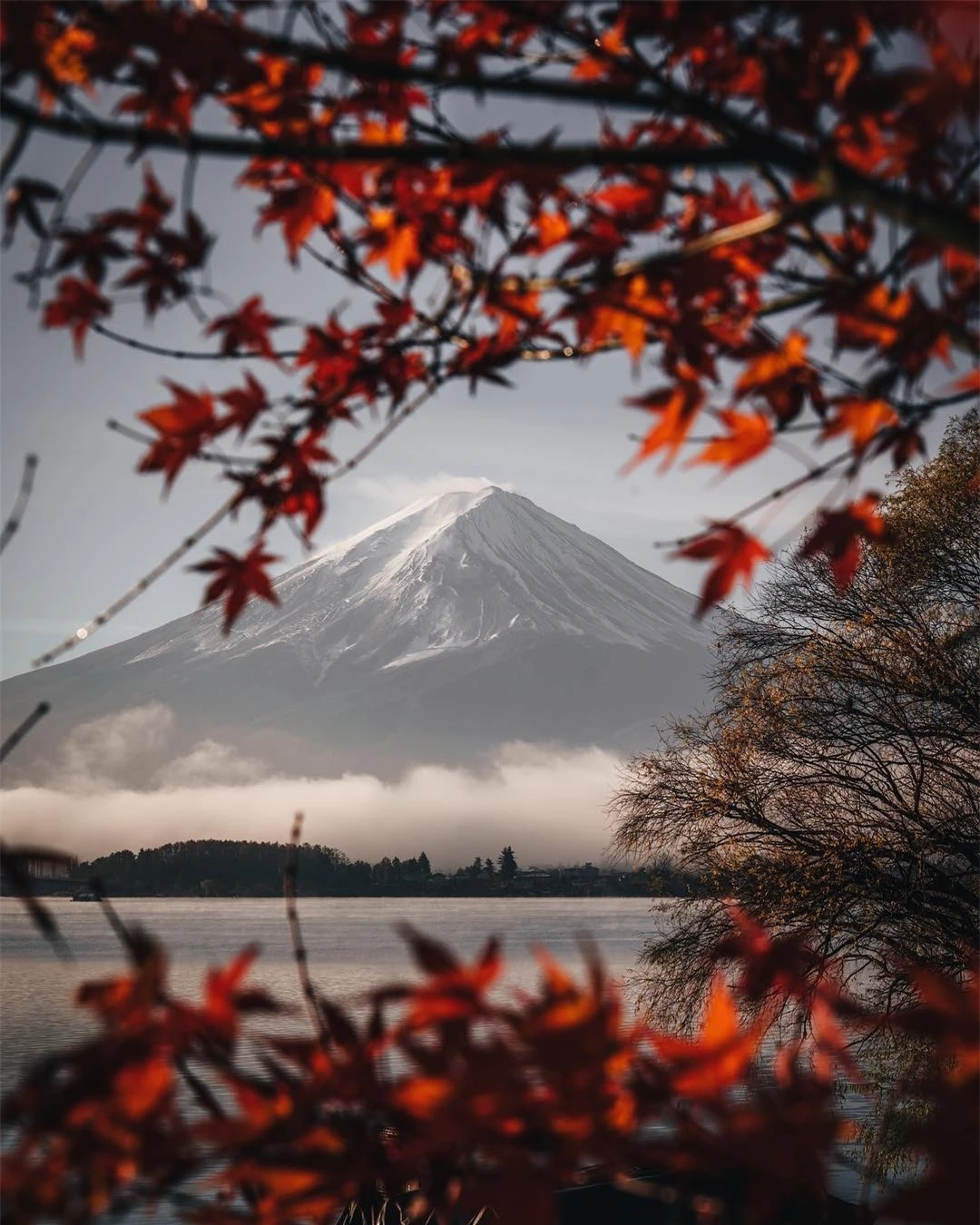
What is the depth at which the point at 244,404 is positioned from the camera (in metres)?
2.00

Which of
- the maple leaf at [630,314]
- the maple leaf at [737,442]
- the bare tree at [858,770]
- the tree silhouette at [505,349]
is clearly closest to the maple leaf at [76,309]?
the tree silhouette at [505,349]

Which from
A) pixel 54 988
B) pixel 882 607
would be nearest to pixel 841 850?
pixel 882 607

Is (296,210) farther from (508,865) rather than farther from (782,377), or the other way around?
(508,865)

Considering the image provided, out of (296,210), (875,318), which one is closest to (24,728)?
(296,210)

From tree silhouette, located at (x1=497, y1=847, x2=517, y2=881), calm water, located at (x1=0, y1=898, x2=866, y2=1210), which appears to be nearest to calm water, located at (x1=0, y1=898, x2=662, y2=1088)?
calm water, located at (x1=0, y1=898, x2=866, y2=1210)

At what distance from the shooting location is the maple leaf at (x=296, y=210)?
6.50 feet

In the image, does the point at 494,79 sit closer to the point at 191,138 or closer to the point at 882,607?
the point at 191,138

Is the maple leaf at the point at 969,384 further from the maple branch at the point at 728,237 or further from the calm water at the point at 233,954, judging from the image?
the calm water at the point at 233,954

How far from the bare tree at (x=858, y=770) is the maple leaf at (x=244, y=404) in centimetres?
1136

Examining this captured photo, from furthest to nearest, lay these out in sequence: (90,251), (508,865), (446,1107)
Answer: (508,865)
(90,251)
(446,1107)

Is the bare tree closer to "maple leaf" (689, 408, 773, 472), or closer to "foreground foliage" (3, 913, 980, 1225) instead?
"maple leaf" (689, 408, 773, 472)

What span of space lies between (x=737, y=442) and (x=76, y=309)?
1321mm

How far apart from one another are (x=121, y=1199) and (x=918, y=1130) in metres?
0.95

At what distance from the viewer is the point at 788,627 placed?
14.9m
